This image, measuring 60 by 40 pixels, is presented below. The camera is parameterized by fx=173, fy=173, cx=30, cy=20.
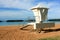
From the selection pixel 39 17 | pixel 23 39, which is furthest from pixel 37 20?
pixel 23 39

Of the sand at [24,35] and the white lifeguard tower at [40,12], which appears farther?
the white lifeguard tower at [40,12]

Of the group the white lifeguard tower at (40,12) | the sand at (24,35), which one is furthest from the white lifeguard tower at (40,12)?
the sand at (24,35)

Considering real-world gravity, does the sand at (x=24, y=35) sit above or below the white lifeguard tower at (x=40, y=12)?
below

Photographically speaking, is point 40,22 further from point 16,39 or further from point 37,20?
point 16,39

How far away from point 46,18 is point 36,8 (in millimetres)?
1402

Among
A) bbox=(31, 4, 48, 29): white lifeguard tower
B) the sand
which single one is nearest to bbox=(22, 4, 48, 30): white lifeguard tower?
bbox=(31, 4, 48, 29): white lifeguard tower

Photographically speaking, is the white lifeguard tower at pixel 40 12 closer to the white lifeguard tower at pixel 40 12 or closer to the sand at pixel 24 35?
the white lifeguard tower at pixel 40 12

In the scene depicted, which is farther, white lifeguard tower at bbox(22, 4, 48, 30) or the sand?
white lifeguard tower at bbox(22, 4, 48, 30)

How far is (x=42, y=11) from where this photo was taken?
601 inches

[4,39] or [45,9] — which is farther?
[45,9]

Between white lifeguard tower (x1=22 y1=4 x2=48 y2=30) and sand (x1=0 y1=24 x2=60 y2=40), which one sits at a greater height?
white lifeguard tower (x1=22 y1=4 x2=48 y2=30)

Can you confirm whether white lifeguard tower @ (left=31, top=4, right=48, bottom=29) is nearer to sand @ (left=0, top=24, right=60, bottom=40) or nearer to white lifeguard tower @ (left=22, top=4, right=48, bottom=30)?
white lifeguard tower @ (left=22, top=4, right=48, bottom=30)

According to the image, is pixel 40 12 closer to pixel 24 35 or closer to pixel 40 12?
pixel 40 12

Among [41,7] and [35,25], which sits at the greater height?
[41,7]
